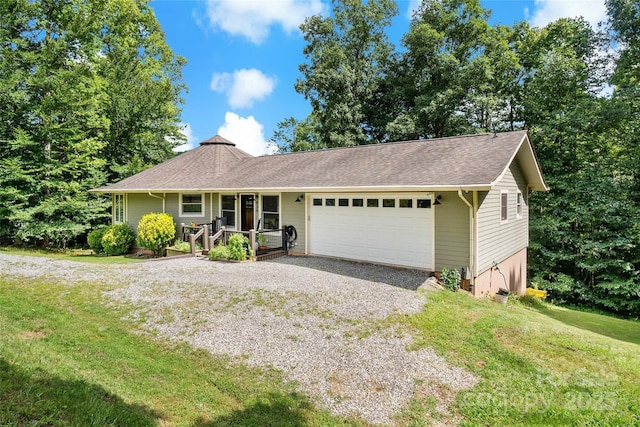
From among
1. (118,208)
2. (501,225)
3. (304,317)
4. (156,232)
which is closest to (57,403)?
(304,317)

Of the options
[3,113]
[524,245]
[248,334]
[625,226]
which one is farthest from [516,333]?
[3,113]

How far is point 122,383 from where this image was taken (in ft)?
13.6

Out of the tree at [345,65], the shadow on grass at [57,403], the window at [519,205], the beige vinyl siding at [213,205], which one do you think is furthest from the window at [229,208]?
the window at [519,205]

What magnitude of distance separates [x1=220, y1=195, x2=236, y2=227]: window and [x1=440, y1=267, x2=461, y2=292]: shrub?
27.7 feet

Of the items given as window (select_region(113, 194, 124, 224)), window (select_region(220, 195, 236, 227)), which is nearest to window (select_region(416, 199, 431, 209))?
window (select_region(220, 195, 236, 227))

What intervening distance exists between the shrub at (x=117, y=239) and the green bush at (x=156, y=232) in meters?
1.88

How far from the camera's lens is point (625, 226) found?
1376cm

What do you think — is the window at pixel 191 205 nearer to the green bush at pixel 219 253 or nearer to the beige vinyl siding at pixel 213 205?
the beige vinyl siding at pixel 213 205

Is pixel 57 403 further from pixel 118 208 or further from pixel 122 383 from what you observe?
pixel 118 208

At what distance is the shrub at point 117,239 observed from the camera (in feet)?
47.4

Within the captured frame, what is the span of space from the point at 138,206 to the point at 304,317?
12.4 metres

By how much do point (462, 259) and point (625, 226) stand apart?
395 inches

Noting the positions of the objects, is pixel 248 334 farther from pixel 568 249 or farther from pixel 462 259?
pixel 568 249

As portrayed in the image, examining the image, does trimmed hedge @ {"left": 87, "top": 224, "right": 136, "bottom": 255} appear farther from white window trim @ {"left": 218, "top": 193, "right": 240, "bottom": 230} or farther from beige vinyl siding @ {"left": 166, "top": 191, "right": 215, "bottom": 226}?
white window trim @ {"left": 218, "top": 193, "right": 240, "bottom": 230}
